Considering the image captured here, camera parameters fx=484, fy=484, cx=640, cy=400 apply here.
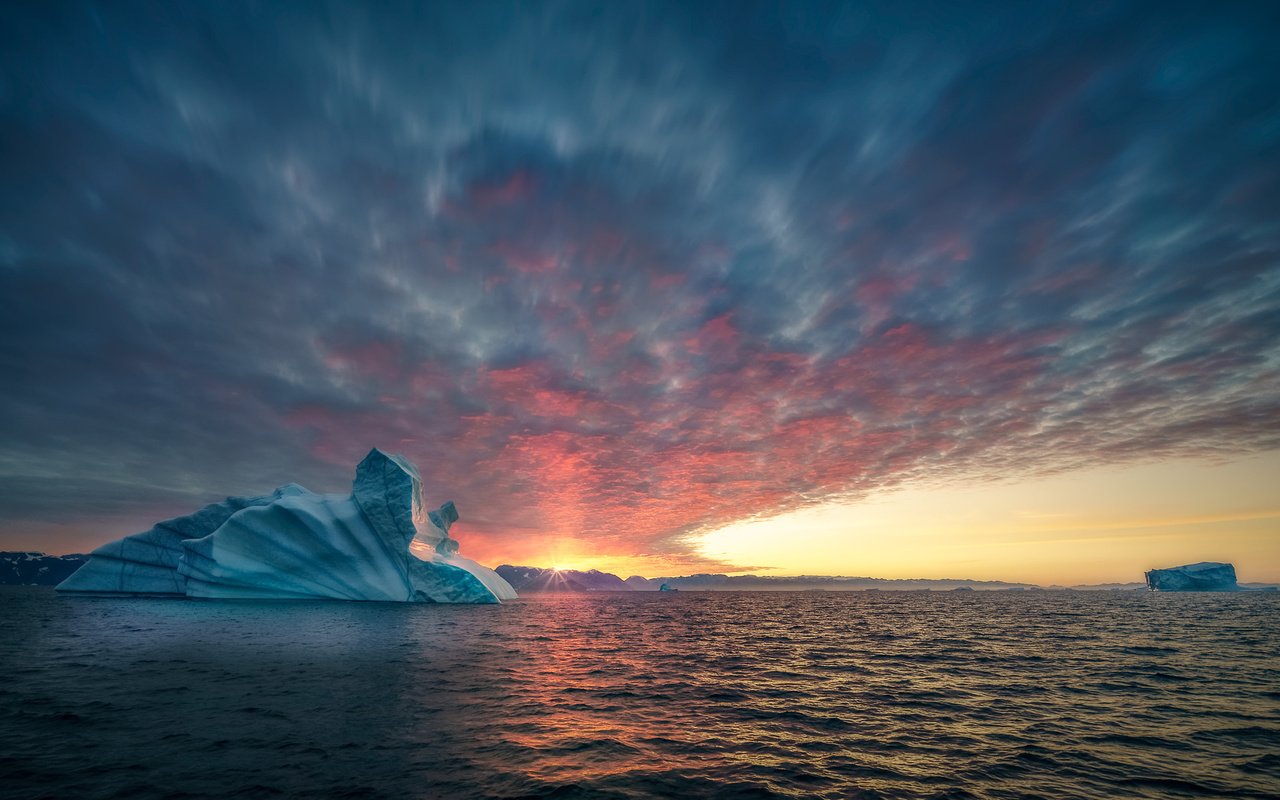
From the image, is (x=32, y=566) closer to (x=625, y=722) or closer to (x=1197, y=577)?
(x=625, y=722)

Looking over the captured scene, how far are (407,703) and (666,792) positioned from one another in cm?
911

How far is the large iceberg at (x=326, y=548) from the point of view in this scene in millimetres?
50625

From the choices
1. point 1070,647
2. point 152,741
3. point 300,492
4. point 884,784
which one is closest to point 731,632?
point 1070,647

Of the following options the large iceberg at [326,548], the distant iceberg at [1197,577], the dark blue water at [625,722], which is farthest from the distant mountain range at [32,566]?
the distant iceberg at [1197,577]

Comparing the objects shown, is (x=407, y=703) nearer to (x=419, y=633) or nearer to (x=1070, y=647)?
(x=419, y=633)

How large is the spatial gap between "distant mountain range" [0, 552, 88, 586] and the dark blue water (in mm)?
243880

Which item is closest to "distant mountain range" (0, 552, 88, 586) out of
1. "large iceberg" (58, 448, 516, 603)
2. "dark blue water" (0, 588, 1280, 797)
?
"large iceberg" (58, 448, 516, 603)

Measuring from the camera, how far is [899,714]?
1284 cm

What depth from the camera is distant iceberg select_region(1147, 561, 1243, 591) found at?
135250mm

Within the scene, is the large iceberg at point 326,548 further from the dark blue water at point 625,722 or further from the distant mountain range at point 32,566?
the distant mountain range at point 32,566

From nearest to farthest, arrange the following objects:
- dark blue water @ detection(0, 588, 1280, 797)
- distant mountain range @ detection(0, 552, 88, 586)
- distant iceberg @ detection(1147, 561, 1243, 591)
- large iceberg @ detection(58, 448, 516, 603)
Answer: dark blue water @ detection(0, 588, 1280, 797), large iceberg @ detection(58, 448, 516, 603), distant iceberg @ detection(1147, 561, 1243, 591), distant mountain range @ detection(0, 552, 88, 586)

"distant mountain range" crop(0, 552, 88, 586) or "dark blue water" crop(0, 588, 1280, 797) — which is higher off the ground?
"dark blue water" crop(0, 588, 1280, 797)

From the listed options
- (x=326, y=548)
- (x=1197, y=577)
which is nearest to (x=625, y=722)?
(x=326, y=548)

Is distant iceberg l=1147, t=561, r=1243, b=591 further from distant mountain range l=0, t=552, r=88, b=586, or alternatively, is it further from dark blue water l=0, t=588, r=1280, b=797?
distant mountain range l=0, t=552, r=88, b=586
